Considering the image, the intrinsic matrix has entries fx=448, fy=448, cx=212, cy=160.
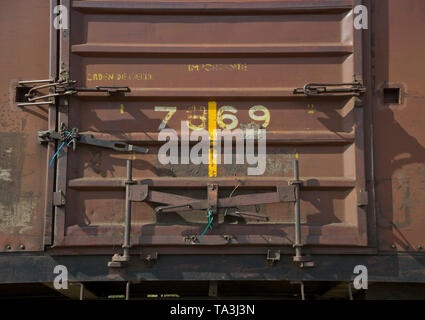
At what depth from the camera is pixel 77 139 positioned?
3701mm

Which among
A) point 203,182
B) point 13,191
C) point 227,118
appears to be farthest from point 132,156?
point 13,191

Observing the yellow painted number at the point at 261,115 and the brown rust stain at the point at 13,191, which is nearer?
the brown rust stain at the point at 13,191

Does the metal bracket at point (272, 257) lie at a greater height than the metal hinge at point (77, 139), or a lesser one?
lesser

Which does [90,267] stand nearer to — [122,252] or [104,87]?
[122,252]

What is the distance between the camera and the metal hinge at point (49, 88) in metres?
3.71

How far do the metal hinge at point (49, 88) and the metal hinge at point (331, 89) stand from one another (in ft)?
4.86

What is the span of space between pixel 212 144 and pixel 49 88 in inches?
57.9

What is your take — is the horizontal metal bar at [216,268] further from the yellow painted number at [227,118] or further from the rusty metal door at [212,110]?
the yellow painted number at [227,118]

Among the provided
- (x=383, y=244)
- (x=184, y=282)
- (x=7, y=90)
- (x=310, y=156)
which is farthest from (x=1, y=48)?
(x=383, y=244)

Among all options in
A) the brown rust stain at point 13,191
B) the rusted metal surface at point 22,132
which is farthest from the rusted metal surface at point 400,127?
the brown rust stain at point 13,191

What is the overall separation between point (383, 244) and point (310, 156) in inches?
36.6

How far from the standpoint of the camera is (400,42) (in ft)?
12.8

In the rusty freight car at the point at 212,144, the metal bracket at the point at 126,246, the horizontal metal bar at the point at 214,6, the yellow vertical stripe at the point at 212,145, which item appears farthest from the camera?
the horizontal metal bar at the point at 214,6

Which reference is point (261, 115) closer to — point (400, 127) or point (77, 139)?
point (400, 127)
